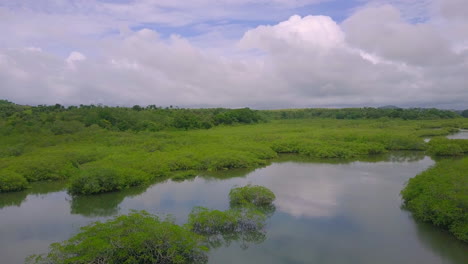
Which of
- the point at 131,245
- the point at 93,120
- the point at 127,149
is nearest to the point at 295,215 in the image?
the point at 131,245

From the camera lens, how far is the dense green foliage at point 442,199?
11164mm

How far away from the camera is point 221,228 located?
39.4ft

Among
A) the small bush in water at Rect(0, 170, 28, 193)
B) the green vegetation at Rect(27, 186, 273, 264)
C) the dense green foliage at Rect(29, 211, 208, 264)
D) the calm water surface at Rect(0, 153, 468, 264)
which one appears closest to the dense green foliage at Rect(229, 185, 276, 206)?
the calm water surface at Rect(0, 153, 468, 264)

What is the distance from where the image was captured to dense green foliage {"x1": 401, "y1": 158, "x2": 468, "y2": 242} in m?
11.2

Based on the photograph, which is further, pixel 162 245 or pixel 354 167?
pixel 354 167

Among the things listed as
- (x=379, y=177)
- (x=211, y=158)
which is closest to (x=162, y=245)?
(x=211, y=158)

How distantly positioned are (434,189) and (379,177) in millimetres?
7881

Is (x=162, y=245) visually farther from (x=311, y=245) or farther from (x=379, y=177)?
(x=379, y=177)

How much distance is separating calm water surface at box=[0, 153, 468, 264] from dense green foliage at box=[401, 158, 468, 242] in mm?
439

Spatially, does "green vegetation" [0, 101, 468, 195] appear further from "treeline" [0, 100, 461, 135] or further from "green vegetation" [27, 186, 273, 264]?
"green vegetation" [27, 186, 273, 264]

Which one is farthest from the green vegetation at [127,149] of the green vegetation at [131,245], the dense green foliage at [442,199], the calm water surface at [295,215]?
the dense green foliage at [442,199]

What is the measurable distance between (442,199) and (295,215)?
5497 millimetres

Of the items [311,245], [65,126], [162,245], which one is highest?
[65,126]

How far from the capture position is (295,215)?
542 inches
